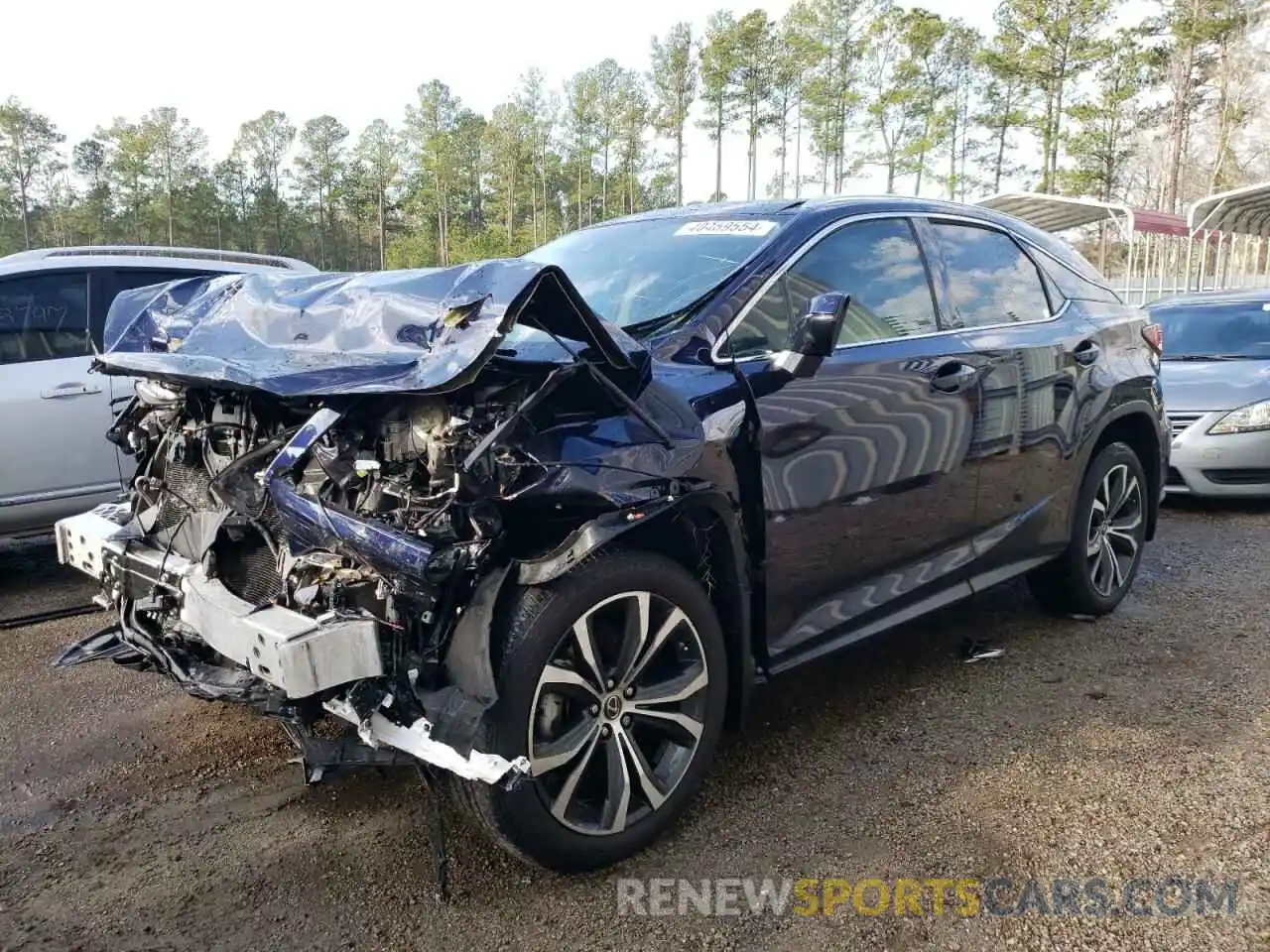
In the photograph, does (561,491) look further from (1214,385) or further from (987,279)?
(1214,385)

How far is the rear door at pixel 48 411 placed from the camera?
513 cm

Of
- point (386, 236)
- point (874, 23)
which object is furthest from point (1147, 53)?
point (386, 236)

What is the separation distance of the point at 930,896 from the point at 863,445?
142 centimetres

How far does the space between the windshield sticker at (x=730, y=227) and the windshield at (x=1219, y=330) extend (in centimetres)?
606

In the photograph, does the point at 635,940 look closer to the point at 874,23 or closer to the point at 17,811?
the point at 17,811

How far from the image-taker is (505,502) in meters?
2.29

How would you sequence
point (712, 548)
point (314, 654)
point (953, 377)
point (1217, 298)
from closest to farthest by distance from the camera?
point (314, 654), point (712, 548), point (953, 377), point (1217, 298)

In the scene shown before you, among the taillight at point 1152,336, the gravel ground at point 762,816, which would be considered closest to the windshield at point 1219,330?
the taillight at point 1152,336

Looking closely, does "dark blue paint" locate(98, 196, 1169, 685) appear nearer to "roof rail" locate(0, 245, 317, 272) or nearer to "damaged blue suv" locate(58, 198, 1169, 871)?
"damaged blue suv" locate(58, 198, 1169, 871)

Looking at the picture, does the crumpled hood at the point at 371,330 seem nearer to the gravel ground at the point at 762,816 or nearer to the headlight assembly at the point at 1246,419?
the gravel ground at the point at 762,816

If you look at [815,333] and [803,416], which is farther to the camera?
[803,416]

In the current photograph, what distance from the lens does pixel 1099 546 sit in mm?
4586

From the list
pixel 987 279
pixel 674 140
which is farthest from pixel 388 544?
pixel 674 140

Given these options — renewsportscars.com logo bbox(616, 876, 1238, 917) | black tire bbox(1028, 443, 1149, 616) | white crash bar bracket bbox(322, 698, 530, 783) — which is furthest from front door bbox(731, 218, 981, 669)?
white crash bar bracket bbox(322, 698, 530, 783)
